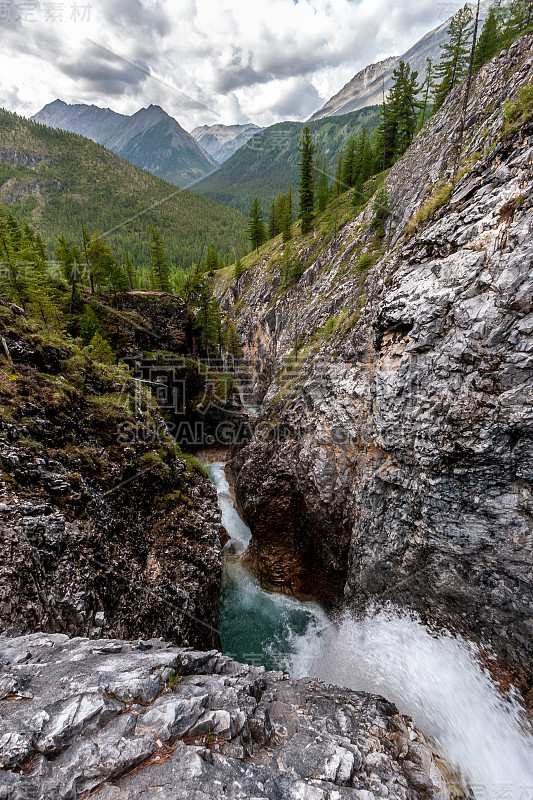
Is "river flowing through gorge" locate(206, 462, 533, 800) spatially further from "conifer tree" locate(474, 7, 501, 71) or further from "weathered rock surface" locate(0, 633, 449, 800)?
"conifer tree" locate(474, 7, 501, 71)

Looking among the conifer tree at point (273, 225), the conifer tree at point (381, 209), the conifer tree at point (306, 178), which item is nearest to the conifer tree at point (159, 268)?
the conifer tree at point (306, 178)

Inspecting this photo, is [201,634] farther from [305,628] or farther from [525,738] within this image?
[525,738]

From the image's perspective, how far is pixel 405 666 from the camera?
13.2 metres

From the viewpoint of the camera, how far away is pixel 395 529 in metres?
14.8

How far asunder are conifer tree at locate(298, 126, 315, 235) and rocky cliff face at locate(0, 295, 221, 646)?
160 ft

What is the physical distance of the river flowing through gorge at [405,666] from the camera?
964cm

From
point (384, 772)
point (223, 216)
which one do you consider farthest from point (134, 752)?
point (223, 216)

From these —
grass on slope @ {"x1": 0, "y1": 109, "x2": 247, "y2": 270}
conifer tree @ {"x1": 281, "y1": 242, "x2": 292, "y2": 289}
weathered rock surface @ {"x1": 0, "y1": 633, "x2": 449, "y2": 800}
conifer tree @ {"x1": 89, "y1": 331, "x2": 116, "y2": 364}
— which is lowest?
weathered rock surface @ {"x1": 0, "y1": 633, "x2": 449, "y2": 800}

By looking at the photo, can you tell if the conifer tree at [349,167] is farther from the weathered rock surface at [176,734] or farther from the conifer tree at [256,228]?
the weathered rock surface at [176,734]

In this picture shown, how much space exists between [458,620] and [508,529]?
449 centimetres

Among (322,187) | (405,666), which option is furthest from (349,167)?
(405,666)

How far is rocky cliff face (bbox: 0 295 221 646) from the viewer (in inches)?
359

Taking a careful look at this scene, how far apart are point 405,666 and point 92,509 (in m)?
14.3

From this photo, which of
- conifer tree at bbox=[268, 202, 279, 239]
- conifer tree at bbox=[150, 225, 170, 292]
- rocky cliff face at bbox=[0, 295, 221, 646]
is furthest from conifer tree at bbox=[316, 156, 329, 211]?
rocky cliff face at bbox=[0, 295, 221, 646]
